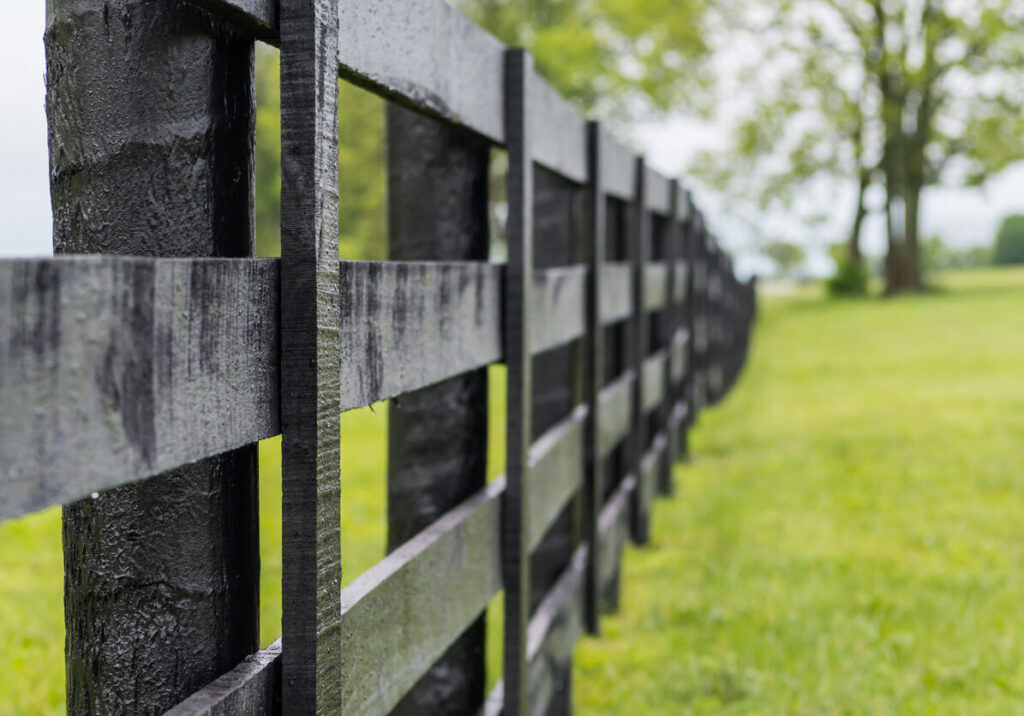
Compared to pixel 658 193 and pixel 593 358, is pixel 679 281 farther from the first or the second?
pixel 593 358

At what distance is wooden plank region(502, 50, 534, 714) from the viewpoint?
Answer: 8.21 ft

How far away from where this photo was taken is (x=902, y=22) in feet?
99.3

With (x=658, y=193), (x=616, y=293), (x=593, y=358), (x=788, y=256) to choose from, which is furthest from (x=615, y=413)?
(x=788, y=256)

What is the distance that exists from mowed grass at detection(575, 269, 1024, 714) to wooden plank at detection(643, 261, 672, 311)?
1177 millimetres

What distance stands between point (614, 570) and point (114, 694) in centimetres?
323

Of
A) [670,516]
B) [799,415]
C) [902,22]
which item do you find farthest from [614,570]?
[902,22]

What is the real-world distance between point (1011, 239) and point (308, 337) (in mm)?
71328

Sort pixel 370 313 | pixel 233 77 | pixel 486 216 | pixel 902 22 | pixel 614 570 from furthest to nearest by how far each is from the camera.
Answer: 1. pixel 902 22
2. pixel 614 570
3. pixel 486 216
4. pixel 370 313
5. pixel 233 77

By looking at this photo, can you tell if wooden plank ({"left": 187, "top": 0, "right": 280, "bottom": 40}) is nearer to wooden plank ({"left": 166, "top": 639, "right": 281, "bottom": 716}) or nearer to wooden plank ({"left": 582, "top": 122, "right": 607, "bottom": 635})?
wooden plank ({"left": 166, "top": 639, "right": 281, "bottom": 716})

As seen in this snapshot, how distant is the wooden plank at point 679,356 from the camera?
679 centimetres

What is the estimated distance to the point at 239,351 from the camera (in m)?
1.20

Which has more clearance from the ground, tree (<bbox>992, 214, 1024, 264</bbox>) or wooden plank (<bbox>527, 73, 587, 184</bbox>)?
tree (<bbox>992, 214, 1024, 264</bbox>)

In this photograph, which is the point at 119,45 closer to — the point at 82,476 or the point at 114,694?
the point at 82,476

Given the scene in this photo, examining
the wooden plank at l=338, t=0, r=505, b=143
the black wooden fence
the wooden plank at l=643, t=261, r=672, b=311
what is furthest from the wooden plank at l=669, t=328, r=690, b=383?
the wooden plank at l=338, t=0, r=505, b=143
